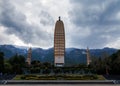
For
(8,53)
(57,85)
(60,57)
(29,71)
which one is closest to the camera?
(57,85)

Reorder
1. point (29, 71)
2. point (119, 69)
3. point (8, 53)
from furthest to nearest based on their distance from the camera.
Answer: point (8, 53) < point (29, 71) < point (119, 69)

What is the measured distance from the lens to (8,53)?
19350cm

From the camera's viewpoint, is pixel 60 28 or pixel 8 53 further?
pixel 8 53

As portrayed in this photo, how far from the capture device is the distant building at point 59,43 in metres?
63.9

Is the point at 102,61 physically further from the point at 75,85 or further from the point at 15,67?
the point at 75,85

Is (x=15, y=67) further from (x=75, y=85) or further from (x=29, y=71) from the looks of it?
(x=75, y=85)

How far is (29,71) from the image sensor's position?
146 feet

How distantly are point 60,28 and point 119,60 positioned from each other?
91.6 feet

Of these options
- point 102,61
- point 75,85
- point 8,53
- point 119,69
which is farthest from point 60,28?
point 8,53

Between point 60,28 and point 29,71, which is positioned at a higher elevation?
point 60,28

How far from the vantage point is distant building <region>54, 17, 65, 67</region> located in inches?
2515

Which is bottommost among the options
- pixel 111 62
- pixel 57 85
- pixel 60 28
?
pixel 57 85

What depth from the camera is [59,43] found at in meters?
66.7

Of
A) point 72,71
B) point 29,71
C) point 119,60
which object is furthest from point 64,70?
point 119,60
